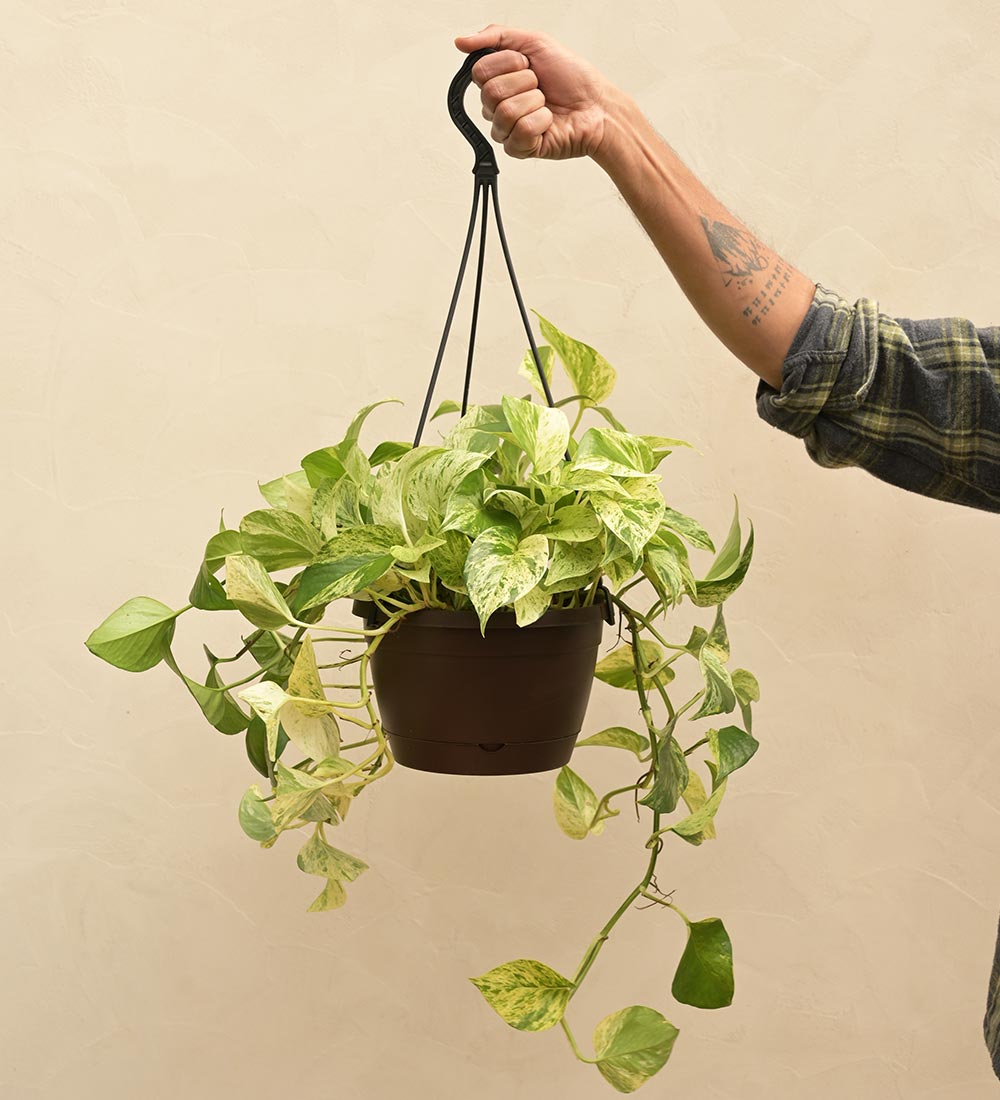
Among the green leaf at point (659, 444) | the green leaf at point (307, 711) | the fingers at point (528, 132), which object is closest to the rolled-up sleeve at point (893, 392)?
the green leaf at point (659, 444)

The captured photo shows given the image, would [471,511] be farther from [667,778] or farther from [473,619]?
[667,778]

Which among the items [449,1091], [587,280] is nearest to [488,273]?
[587,280]

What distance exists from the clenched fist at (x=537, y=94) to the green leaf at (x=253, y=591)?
0.40 metres

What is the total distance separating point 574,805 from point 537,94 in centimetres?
58

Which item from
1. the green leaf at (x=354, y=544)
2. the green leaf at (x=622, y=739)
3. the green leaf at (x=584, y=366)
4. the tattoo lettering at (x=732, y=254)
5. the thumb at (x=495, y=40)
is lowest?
the green leaf at (x=622, y=739)

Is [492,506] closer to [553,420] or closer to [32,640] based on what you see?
[553,420]

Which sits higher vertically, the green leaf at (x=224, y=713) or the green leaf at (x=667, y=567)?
the green leaf at (x=667, y=567)

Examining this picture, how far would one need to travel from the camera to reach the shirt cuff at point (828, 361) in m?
0.99

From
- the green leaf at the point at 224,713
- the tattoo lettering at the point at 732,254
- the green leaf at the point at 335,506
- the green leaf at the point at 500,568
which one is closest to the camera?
the green leaf at the point at 500,568

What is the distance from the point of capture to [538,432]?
748mm

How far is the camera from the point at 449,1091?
1.25 m

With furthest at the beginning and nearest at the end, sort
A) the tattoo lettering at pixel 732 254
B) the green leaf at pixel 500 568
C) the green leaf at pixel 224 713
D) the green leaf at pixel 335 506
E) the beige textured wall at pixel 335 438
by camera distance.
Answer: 1. the beige textured wall at pixel 335 438
2. the tattoo lettering at pixel 732 254
3. the green leaf at pixel 224 713
4. the green leaf at pixel 335 506
5. the green leaf at pixel 500 568

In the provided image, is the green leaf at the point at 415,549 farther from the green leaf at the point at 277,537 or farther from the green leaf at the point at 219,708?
the green leaf at the point at 219,708

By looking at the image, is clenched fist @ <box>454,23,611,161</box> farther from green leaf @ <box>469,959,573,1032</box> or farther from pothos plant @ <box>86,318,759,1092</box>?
green leaf @ <box>469,959,573,1032</box>
